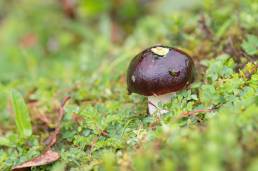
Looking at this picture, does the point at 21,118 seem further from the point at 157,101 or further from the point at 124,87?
the point at 157,101

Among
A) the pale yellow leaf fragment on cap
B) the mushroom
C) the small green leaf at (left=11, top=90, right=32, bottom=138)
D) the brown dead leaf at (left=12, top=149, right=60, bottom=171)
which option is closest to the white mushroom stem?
the mushroom

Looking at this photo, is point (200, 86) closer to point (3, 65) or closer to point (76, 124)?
point (76, 124)

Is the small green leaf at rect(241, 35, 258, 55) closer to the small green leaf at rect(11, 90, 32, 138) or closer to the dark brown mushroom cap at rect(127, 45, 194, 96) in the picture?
the dark brown mushroom cap at rect(127, 45, 194, 96)

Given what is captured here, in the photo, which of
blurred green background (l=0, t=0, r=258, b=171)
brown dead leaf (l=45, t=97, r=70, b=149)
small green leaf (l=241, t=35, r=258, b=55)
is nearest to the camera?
blurred green background (l=0, t=0, r=258, b=171)

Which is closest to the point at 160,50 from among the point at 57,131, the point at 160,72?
the point at 160,72

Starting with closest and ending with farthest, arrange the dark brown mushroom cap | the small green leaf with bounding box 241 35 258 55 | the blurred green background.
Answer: the blurred green background < the dark brown mushroom cap < the small green leaf with bounding box 241 35 258 55

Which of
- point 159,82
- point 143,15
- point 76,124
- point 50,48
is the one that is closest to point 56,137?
point 76,124

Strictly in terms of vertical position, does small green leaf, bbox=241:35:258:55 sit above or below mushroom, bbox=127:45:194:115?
above
